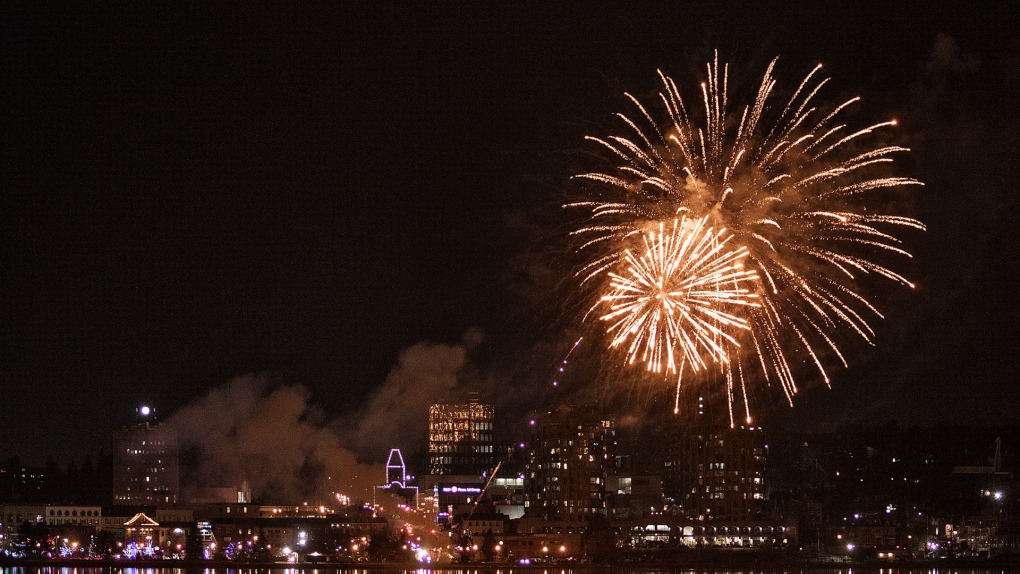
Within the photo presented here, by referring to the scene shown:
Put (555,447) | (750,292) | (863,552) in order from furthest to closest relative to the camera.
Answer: (555,447) → (863,552) → (750,292)

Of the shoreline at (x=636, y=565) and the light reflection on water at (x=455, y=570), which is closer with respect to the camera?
the light reflection on water at (x=455, y=570)

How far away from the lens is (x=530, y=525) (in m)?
96.5

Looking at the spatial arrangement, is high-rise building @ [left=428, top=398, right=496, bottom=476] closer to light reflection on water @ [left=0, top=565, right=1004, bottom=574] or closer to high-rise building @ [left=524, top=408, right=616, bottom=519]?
high-rise building @ [left=524, top=408, right=616, bottom=519]

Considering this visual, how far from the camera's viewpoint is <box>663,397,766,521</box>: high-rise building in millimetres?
100812

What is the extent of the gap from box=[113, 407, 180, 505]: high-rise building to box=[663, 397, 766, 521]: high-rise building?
4270cm

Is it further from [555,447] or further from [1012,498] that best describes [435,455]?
[1012,498]

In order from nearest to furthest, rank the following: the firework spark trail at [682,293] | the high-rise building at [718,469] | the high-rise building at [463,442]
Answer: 1. the firework spark trail at [682,293]
2. the high-rise building at [718,469]
3. the high-rise building at [463,442]

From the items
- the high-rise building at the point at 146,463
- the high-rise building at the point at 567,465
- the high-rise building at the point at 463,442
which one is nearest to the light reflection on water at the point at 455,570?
the high-rise building at the point at 567,465

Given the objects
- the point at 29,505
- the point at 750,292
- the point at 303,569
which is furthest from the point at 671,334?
the point at 29,505

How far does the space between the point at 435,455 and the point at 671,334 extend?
88.2 m

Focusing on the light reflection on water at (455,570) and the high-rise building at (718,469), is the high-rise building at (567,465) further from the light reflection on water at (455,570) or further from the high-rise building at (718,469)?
the light reflection on water at (455,570)

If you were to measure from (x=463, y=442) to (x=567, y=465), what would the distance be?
30.5 metres

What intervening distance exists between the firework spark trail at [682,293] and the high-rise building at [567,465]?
55173mm

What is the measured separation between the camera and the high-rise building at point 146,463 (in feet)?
380
